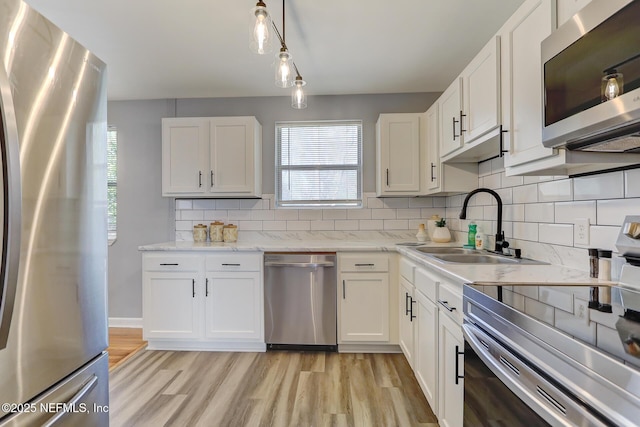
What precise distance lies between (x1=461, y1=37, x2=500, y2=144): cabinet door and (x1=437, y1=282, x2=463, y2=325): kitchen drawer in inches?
34.0

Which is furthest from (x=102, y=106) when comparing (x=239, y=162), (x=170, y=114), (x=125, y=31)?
(x=170, y=114)

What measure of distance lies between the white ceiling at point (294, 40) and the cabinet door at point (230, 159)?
46 cm

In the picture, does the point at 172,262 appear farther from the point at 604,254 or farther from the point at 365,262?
the point at 604,254

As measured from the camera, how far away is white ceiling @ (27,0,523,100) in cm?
196

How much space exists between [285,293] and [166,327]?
1.09m

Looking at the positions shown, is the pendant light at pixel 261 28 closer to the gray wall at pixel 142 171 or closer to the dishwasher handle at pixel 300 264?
the dishwasher handle at pixel 300 264

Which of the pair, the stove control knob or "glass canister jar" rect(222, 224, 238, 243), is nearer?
the stove control knob

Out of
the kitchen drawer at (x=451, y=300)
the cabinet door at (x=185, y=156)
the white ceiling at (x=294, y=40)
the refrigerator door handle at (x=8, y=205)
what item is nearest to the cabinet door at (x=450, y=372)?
the kitchen drawer at (x=451, y=300)

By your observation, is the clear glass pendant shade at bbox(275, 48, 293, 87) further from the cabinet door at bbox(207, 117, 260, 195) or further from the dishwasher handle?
the dishwasher handle

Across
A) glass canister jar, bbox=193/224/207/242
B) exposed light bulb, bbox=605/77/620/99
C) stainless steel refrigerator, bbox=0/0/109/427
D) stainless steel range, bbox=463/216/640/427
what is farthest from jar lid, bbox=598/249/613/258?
glass canister jar, bbox=193/224/207/242

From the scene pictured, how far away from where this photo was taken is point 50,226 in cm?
88

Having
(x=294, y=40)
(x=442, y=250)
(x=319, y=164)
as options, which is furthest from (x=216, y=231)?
(x=442, y=250)

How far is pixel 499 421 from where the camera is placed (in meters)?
0.92

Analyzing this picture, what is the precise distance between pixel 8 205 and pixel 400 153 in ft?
9.01
